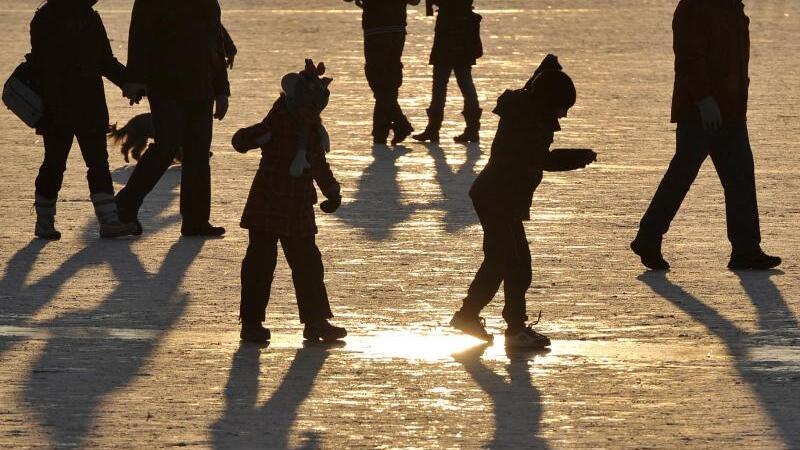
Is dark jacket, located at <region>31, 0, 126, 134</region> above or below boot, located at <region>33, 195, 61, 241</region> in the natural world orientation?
above

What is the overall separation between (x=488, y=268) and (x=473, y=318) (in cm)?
25

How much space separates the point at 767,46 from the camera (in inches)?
1013

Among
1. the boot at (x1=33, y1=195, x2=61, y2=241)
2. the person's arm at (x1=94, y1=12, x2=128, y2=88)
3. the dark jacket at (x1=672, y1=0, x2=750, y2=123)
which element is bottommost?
the boot at (x1=33, y1=195, x2=61, y2=241)

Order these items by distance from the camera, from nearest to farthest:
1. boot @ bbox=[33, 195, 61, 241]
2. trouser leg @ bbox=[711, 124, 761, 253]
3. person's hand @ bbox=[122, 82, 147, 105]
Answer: trouser leg @ bbox=[711, 124, 761, 253] → boot @ bbox=[33, 195, 61, 241] → person's hand @ bbox=[122, 82, 147, 105]

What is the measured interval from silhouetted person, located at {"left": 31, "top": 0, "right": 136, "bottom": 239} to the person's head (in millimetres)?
3856

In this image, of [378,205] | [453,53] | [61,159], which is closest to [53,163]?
[61,159]

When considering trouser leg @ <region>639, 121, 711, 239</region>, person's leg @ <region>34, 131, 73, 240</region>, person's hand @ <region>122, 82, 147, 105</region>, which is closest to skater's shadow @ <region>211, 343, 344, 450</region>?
trouser leg @ <region>639, 121, 711, 239</region>

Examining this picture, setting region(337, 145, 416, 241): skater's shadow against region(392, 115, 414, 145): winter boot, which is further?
region(392, 115, 414, 145): winter boot

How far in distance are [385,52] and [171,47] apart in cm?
507

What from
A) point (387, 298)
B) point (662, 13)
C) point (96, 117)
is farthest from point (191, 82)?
point (662, 13)

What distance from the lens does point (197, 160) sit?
11945mm

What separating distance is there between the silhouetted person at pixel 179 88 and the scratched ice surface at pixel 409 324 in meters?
0.29

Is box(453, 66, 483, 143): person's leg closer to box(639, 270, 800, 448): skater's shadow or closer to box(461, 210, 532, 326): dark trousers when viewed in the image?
box(639, 270, 800, 448): skater's shadow

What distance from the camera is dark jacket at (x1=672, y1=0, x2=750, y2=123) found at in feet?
34.3
